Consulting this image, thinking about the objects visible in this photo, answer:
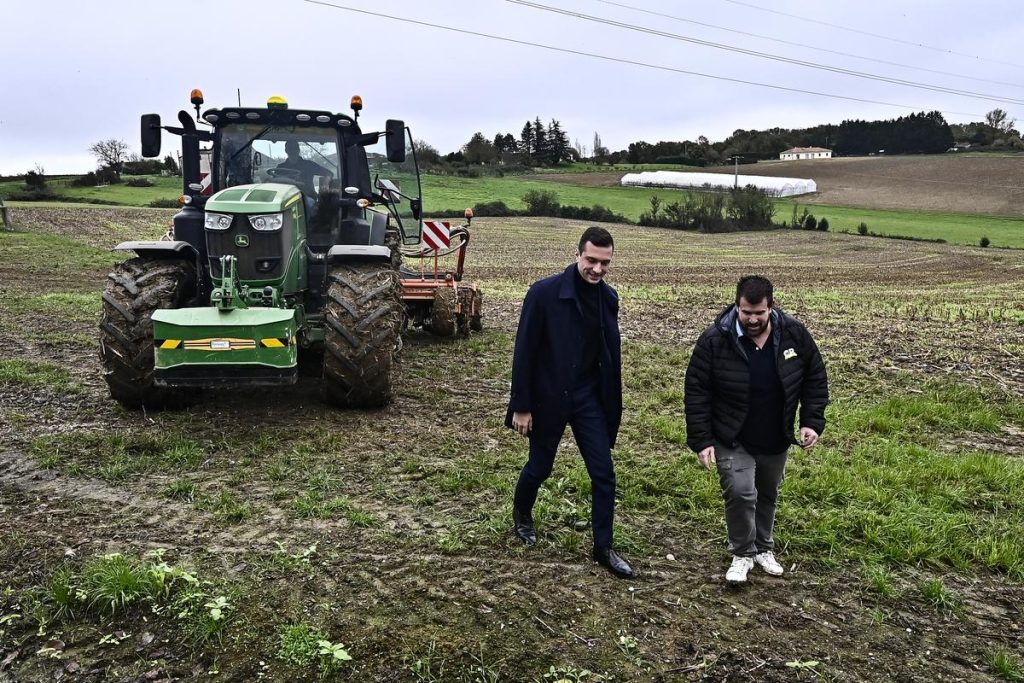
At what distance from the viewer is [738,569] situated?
411cm

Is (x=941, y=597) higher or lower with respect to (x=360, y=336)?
lower

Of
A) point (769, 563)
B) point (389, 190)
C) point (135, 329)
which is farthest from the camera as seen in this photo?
point (389, 190)

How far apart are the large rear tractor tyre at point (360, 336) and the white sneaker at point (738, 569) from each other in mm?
3379

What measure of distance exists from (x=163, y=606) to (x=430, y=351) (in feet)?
20.3

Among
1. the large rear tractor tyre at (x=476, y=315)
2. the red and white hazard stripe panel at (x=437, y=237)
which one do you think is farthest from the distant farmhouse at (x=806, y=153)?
the red and white hazard stripe panel at (x=437, y=237)

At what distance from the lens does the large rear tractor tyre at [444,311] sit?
991 cm

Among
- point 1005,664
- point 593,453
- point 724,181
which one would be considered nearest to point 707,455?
point 593,453

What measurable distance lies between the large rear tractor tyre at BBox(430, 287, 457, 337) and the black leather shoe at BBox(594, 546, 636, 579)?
6033 mm

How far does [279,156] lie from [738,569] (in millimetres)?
5937

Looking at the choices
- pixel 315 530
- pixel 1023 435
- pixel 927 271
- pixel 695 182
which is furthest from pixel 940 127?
pixel 315 530

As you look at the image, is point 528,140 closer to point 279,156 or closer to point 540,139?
point 540,139

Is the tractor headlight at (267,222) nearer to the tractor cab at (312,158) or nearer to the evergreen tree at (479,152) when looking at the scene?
the tractor cab at (312,158)

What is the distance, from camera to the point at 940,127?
75.3 metres

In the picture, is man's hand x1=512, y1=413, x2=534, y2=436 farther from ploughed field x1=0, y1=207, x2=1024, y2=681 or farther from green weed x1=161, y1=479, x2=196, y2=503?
green weed x1=161, y1=479, x2=196, y2=503
